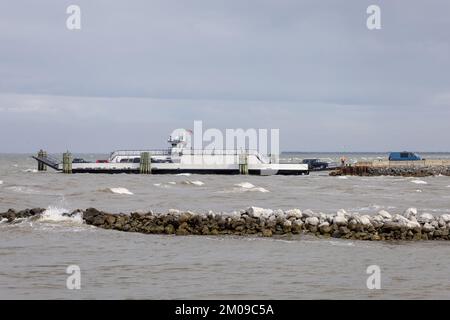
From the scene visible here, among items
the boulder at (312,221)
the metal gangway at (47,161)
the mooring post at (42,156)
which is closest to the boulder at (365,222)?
the boulder at (312,221)

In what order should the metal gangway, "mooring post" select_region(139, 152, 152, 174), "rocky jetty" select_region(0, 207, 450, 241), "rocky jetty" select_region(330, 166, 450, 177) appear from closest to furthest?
"rocky jetty" select_region(0, 207, 450, 241) → "mooring post" select_region(139, 152, 152, 174) → "rocky jetty" select_region(330, 166, 450, 177) → the metal gangway

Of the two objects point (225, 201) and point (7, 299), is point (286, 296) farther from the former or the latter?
point (225, 201)

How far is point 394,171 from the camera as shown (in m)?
86.0

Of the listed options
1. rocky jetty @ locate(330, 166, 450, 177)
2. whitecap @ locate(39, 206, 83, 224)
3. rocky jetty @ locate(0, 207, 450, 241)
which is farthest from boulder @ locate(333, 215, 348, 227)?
rocky jetty @ locate(330, 166, 450, 177)

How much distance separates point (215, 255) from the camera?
18750mm

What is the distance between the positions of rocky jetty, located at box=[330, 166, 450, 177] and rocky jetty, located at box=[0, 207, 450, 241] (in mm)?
61934

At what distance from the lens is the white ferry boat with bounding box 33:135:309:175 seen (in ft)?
262

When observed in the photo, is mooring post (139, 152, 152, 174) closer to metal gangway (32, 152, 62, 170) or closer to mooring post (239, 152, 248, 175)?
mooring post (239, 152, 248, 175)

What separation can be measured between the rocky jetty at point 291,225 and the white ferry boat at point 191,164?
5460 cm

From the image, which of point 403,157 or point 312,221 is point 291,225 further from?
point 403,157

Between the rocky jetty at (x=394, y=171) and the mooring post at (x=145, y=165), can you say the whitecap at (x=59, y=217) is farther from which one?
the rocky jetty at (x=394, y=171)

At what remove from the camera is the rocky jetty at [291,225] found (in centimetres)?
2244

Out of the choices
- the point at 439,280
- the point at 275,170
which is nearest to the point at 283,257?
the point at 439,280
